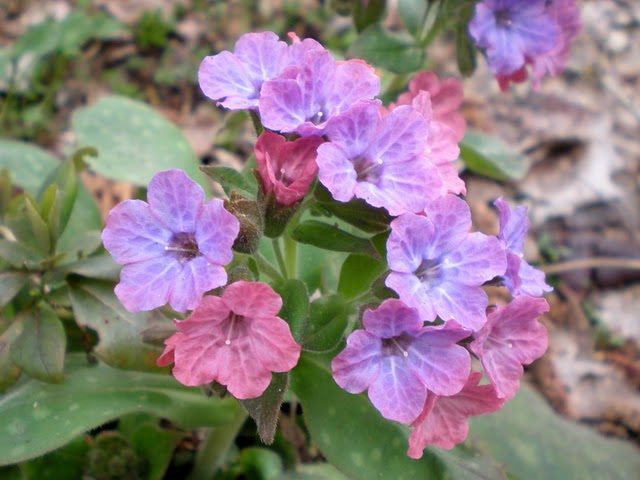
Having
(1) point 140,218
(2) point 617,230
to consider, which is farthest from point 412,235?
(2) point 617,230

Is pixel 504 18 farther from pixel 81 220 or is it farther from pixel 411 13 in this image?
pixel 81 220

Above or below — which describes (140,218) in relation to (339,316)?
above

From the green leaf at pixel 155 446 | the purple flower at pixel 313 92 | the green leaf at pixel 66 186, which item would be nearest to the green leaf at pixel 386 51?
the purple flower at pixel 313 92

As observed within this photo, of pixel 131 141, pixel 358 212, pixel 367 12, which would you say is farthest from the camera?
pixel 131 141

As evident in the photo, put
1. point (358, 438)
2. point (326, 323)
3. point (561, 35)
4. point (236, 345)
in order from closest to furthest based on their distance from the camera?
point (236, 345) → point (326, 323) → point (358, 438) → point (561, 35)

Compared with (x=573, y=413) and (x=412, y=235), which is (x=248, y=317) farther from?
(x=573, y=413)

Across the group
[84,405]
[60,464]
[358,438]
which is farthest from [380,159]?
[60,464]
